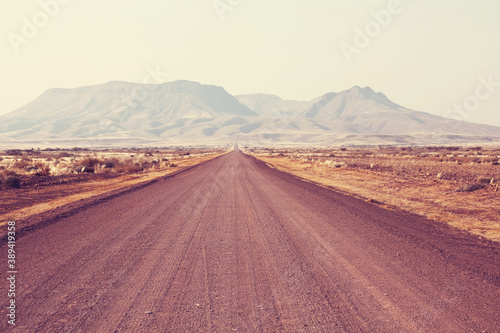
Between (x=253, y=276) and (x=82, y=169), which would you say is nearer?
(x=253, y=276)

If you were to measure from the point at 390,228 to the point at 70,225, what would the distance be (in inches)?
328

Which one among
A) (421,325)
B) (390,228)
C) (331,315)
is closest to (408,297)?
(421,325)

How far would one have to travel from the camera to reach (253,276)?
5395mm

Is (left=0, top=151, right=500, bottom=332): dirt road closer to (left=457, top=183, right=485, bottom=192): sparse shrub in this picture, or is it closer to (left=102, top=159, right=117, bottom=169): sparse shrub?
(left=457, top=183, right=485, bottom=192): sparse shrub

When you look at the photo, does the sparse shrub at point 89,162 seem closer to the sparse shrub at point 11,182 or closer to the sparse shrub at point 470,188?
the sparse shrub at point 11,182

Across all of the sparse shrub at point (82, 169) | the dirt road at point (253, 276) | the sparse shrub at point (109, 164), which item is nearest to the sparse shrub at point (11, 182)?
the sparse shrub at point (82, 169)

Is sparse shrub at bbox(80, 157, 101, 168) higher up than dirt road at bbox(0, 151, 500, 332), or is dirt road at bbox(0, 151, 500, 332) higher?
sparse shrub at bbox(80, 157, 101, 168)

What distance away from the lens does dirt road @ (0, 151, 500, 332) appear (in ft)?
13.2

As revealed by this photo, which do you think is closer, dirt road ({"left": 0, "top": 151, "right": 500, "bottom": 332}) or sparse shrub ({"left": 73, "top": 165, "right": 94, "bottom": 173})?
dirt road ({"left": 0, "top": 151, "right": 500, "bottom": 332})

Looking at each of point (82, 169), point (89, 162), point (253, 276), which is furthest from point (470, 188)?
point (89, 162)

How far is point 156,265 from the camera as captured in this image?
588 centimetres

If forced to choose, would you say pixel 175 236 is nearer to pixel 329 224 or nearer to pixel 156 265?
pixel 156 265

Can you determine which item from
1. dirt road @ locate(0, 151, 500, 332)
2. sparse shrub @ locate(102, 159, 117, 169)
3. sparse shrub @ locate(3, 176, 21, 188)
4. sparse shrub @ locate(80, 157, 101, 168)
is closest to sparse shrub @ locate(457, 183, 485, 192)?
dirt road @ locate(0, 151, 500, 332)

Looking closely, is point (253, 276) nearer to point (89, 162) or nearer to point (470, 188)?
point (470, 188)
